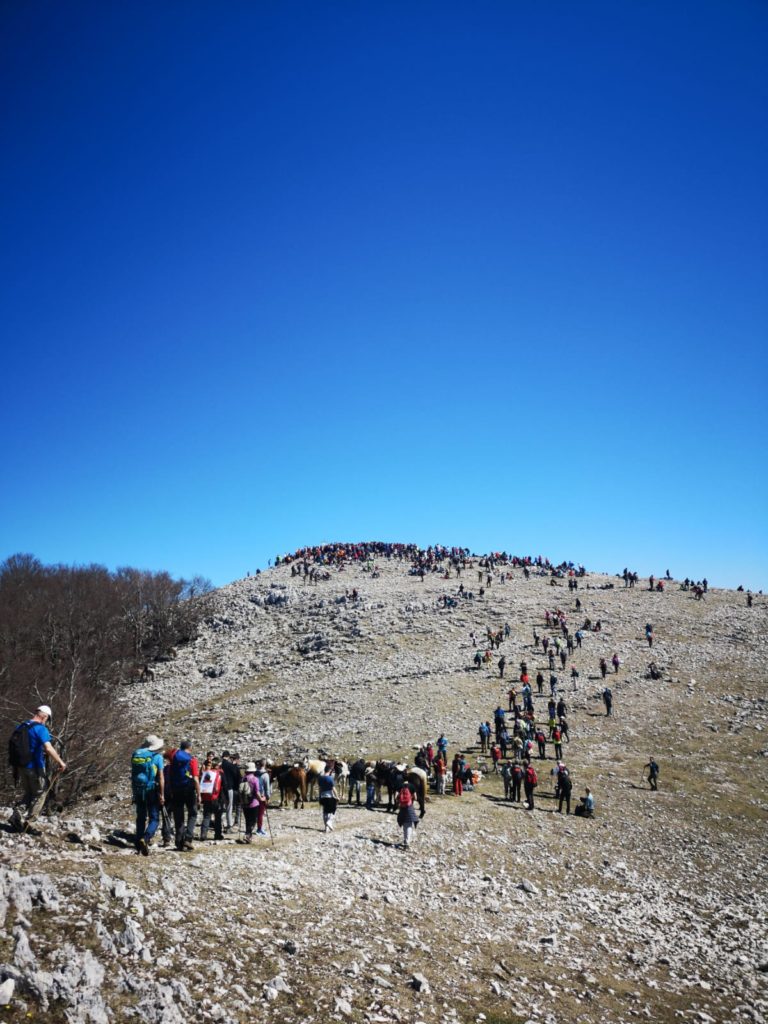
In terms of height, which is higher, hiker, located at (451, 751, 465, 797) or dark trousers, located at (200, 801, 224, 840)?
dark trousers, located at (200, 801, 224, 840)

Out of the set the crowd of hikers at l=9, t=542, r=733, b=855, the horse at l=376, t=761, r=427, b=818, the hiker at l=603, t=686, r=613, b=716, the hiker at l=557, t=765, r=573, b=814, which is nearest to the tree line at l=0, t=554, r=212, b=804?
the crowd of hikers at l=9, t=542, r=733, b=855

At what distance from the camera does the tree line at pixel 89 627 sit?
135 feet

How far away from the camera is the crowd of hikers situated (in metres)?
11.7

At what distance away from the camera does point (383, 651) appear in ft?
193

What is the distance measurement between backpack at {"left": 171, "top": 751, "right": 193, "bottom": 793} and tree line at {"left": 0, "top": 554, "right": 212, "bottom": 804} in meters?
21.9

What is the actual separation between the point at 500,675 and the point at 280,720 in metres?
19.2

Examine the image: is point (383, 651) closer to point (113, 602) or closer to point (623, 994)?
point (113, 602)

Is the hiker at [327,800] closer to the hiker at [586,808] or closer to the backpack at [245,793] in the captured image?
the backpack at [245,793]

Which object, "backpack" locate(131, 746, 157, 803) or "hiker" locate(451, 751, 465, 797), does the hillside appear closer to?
"hiker" locate(451, 751, 465, 797)

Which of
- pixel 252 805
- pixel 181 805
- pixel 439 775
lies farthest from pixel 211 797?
pixel 439 775

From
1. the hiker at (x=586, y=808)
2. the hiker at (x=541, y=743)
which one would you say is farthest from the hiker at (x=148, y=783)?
the hiker at (x=541, y=743)

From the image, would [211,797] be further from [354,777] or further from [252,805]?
[354,777]

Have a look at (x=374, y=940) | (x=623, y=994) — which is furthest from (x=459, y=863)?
(x=374, y=940)

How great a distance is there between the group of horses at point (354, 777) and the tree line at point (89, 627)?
1306 centimetres
